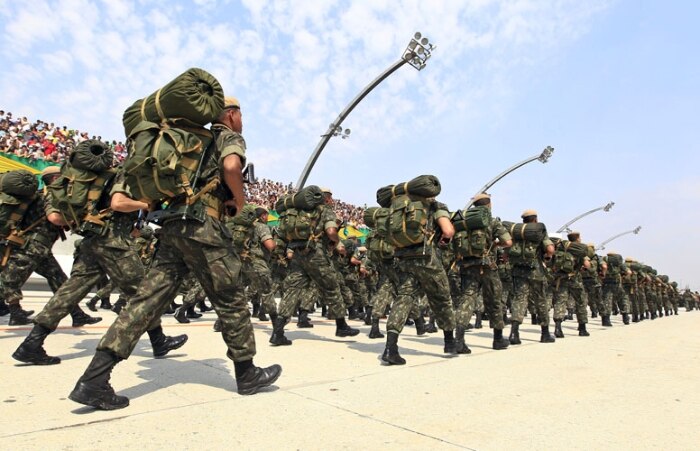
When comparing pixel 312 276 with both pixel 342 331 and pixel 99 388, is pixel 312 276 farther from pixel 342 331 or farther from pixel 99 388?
pixel 99 388

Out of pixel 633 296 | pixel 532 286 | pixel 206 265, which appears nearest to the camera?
pixel 206 265

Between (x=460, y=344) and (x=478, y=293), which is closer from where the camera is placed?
(x=460, y=344)

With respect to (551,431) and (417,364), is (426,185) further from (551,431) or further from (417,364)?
(551,431)

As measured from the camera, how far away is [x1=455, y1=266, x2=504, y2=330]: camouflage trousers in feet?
19.1

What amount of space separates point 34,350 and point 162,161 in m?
2.44

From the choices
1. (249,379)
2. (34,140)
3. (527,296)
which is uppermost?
(34,140)

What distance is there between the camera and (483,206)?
6172 millimetres

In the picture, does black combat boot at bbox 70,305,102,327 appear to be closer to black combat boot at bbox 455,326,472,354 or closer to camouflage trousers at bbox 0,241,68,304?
camouflage trousers at bbox 0,241,68,304

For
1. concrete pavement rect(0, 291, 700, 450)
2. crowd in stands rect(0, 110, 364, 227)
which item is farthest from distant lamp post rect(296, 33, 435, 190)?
concrete pavement rect(0, 291, 700, 450)

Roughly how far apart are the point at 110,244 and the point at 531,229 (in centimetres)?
562

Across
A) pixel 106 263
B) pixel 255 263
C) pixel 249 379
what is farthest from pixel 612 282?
pixel 106 263

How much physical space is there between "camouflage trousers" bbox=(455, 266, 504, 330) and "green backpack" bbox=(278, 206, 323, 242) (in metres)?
2.05

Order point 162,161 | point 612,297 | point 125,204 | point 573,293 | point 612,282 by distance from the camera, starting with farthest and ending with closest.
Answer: point 612,297, point 612,282, point 573,293, point 125,204, point 162,161

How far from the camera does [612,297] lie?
530 inches
